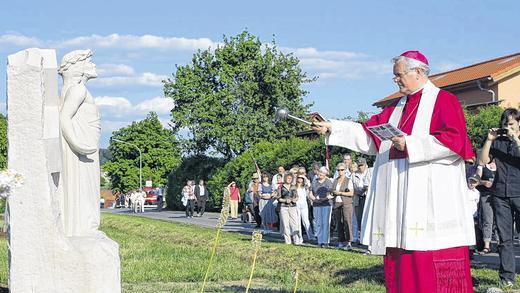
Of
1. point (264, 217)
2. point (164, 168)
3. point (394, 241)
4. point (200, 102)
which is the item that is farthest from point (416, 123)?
point (164, 168)

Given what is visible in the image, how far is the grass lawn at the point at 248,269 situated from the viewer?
1127 cm

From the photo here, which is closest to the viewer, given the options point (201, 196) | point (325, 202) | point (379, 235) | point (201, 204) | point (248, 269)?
point (379, 235)

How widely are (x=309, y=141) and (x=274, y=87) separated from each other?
16.9 metres

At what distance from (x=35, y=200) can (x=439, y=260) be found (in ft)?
11.4

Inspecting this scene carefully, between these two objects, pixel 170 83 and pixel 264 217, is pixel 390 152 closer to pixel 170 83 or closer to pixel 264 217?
pixel 264 217

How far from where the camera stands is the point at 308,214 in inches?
798

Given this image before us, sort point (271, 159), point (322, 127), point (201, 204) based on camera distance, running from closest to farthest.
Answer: point (322, 127) → point (271, 159) → point (201, 204)

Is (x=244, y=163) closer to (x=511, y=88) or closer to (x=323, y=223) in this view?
(x=511, y=88)

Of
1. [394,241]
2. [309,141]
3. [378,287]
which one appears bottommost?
[378,287]

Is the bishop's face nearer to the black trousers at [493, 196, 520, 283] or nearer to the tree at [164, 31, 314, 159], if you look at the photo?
the black trousers at [493, 196, 520, 283]

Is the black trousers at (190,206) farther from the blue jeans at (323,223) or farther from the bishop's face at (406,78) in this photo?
the bishop's face at (406,78)

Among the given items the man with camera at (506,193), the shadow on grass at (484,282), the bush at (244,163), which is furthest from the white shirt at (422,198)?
the bush at (244,163)

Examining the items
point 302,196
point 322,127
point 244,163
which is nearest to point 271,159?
point 244,163

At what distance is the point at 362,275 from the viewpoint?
12.5 meters
